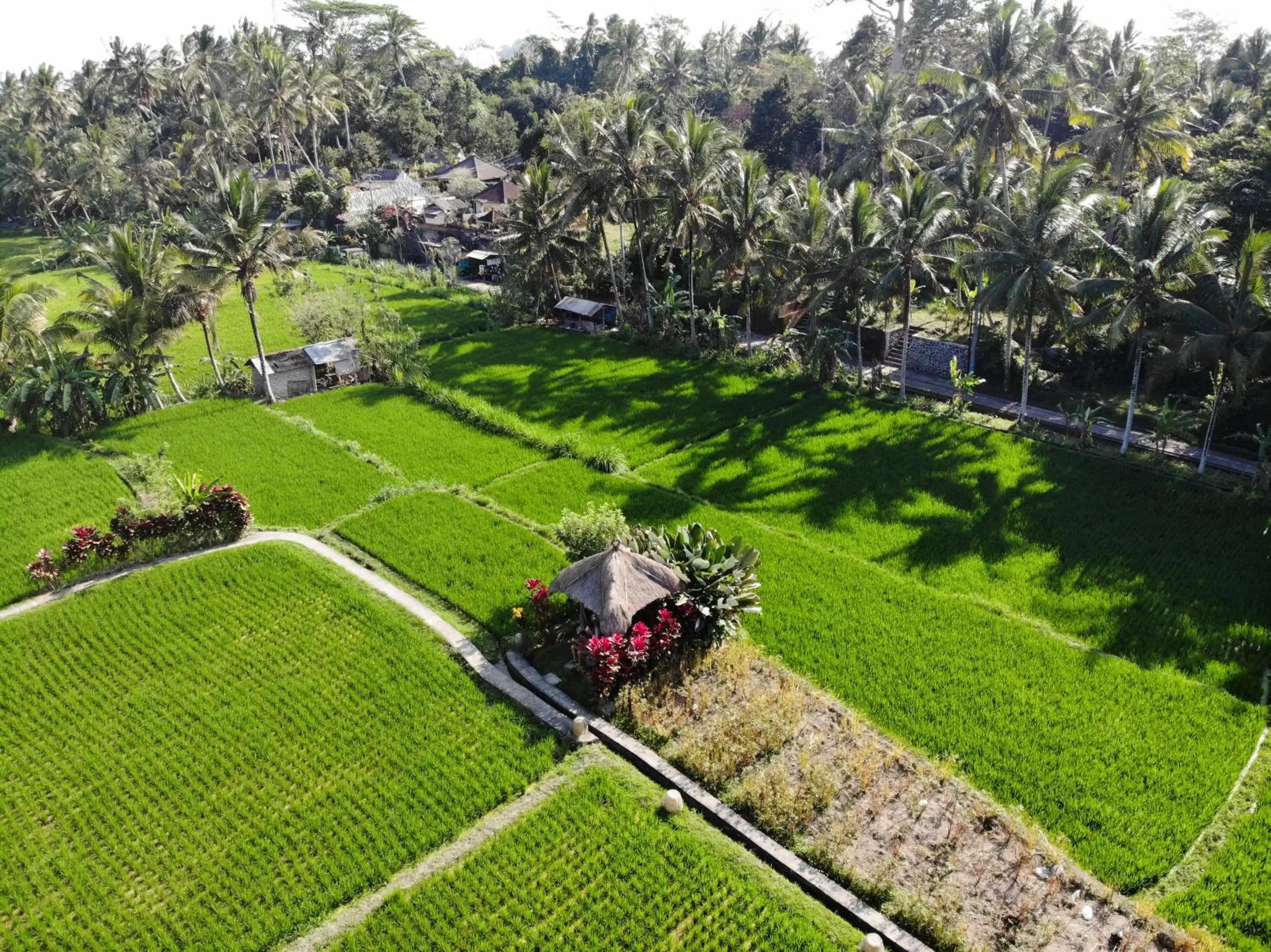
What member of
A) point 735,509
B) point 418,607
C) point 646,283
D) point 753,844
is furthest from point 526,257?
point 753,844

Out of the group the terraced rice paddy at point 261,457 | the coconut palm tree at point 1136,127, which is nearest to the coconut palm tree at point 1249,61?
the coconut palm tree at point 1136,127

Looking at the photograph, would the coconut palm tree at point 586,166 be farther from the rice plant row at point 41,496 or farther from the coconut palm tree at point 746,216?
the rice plant row at point 41,496

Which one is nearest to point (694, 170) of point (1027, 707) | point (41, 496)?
point (1027, 707)

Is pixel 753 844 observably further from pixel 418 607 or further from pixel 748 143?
pixel 748 143

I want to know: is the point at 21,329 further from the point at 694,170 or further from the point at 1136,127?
the point at 1136,127

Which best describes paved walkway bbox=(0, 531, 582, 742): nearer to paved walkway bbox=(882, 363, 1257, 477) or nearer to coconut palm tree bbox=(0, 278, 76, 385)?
coconut palm tree bbox=(0, 278, 76, 385)

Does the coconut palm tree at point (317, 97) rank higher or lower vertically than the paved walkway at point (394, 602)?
higher

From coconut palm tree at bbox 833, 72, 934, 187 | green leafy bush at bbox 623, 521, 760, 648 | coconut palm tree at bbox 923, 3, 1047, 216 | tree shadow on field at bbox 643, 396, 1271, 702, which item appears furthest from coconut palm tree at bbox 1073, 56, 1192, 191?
green leafy bush at bbox 623, 521, 760, 648
